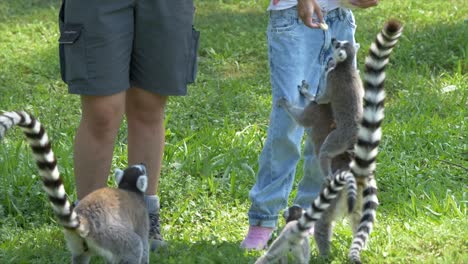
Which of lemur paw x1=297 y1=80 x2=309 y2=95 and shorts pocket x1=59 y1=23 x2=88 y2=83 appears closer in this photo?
shorts pocket x1=59 y1=23 x2=88 y2=83

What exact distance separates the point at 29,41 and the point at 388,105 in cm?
376

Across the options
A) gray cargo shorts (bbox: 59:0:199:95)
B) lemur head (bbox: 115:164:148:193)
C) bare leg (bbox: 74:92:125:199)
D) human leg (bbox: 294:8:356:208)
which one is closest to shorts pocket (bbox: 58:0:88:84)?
gray cargo shorts (bbox: 59:0:199:95)

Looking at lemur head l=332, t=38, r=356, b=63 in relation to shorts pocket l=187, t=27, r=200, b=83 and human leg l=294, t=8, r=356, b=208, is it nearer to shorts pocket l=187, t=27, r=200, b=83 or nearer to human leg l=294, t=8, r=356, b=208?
human leg l=294, t=8, r=356, b=208

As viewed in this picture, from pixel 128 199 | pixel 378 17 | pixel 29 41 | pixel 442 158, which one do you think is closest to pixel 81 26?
pixel 128 199

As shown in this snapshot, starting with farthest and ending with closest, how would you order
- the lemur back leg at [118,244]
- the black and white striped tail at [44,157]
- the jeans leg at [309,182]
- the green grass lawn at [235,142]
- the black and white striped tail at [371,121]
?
the jeans leg at [309,182]
the green grass lawn at [235,142]
the lemur back leg at [118,244]
the black and white striped tail at [371,121]
the black and white striped tail at [44,157]

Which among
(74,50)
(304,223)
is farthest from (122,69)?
(304,223)

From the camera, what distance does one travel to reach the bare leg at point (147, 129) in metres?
4.58

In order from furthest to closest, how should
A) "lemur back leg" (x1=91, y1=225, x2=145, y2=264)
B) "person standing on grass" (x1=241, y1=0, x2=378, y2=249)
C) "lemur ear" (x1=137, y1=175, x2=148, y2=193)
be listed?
"person standing on grass" (x1=241, y1=0, x2=378, y2=249) < "lemur ear" (x1=137, y1=175, x2=148, y2=193) < "lemur back leg" (x1=91, y1=225, x2=145, y2=264)

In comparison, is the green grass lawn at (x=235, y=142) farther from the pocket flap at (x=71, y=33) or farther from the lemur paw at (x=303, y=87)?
the pocket flap at (x=71, y=33)

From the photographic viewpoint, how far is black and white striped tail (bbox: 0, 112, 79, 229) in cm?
356

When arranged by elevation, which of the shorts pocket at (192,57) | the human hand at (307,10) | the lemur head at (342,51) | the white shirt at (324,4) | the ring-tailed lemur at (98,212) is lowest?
the ring-tailed lemur at (98,212)

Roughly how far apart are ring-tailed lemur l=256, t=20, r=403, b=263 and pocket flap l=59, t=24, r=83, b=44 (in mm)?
1340

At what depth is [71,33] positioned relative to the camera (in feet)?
14.1

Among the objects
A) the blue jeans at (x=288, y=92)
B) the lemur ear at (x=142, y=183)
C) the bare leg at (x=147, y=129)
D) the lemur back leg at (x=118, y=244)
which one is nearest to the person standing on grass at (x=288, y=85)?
the blue jeans at (x=288, y=92)
